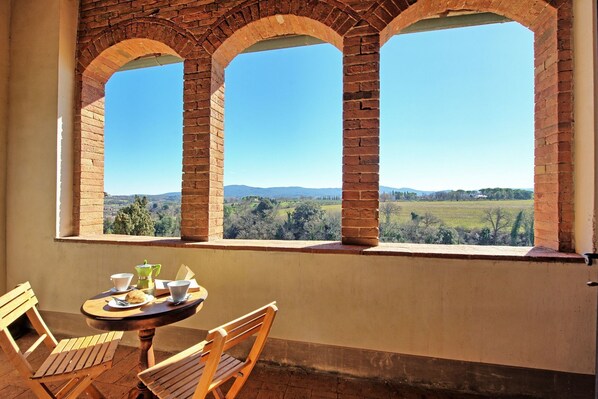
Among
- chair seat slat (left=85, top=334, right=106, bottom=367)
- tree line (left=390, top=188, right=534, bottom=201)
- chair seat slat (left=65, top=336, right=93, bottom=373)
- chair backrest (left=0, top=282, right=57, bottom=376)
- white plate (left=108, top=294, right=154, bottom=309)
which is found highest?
tree line (left=390, top=188, right=534, bottom=201)

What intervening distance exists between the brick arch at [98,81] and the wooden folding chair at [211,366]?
222 centimetres

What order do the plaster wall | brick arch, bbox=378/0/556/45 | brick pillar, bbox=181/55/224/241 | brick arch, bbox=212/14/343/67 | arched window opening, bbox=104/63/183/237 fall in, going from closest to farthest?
the plaster wall → brick arch, bbox=378/0/556/45 → brick arch, bbox=212/14/343/67 → brick pillar, bbox=181/55/224/241 → arched window opening, bbox=104/63/183/237

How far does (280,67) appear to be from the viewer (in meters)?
4.71

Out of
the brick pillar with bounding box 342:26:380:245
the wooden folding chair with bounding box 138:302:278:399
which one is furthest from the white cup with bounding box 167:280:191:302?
the brick pillar with bounding box 342:26:380:245

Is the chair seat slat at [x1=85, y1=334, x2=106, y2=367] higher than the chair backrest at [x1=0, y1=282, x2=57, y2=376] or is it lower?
lower

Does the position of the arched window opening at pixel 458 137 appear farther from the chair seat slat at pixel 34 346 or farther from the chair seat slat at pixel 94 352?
the chair seat slat at pixel 34 346

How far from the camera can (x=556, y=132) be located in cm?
206

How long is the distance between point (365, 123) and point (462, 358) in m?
1.87

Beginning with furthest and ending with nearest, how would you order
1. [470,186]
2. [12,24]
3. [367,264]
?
[470,186] → [12,24] → [367,264]

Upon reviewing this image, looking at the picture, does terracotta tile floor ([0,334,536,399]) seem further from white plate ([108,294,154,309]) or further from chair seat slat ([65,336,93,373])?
white plate ([108,294,154,309])

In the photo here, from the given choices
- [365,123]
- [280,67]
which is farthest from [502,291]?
[280,67]

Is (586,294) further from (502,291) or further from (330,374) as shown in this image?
(330,374)

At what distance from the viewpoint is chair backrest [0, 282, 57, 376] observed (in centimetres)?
149

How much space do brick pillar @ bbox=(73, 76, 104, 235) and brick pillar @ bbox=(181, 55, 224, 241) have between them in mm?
1197
